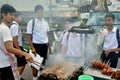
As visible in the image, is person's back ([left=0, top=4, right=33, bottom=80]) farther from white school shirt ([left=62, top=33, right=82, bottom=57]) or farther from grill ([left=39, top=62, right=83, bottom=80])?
white school shirt ([left=62, top=33, right=82, bottom=57])

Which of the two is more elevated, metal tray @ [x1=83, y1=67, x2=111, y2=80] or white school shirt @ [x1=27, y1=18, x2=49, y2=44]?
white school shirt @ [x1=27, y1=18, x2=49, y2=44]

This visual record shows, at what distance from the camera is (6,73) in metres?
4.04

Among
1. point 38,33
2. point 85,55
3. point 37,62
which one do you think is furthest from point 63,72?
point 38,33

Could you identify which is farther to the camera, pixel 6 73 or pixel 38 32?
pixel 38 32

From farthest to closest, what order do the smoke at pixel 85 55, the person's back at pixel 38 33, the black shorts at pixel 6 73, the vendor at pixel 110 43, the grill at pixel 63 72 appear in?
the person's back at pixel 38 33 → the smoke at pixel 85 55 → the vendor at pixel 110 43 → the black shorts at pixel 6 73 → the grill at pixel 63 72

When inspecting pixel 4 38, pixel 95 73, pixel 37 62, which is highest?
pixel 4 38

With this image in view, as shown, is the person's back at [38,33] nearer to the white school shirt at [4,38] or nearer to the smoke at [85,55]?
the smoke at [85,55]

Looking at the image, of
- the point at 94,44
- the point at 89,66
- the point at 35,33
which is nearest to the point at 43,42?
the point at 35,33

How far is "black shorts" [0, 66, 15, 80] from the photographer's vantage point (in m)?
3.99

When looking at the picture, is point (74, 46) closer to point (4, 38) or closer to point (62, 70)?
point (62, 70)

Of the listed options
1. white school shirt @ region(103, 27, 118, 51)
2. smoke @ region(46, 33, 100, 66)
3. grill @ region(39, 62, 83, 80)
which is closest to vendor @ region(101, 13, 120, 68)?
white school shirt @ region(103, 27, 118, 51)

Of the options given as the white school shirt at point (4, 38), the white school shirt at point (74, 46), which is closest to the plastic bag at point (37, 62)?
the white school shirt at point (4, 38)

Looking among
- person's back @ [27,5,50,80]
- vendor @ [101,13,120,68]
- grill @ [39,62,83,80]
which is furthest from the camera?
person's back @ [27,5,50,80]

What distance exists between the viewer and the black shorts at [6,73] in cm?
399
